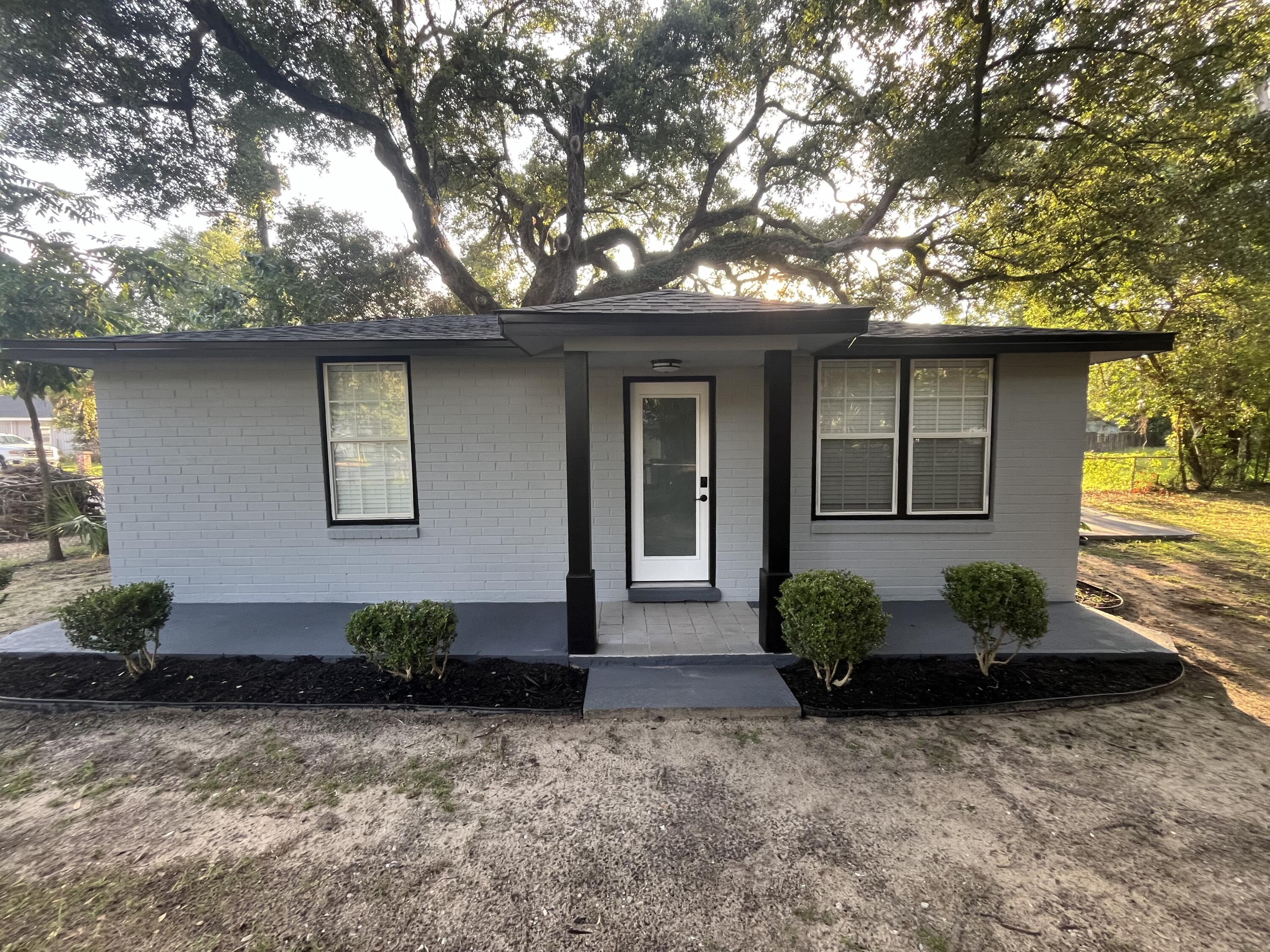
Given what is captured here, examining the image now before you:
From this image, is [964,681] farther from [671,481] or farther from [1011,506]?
[671,481]

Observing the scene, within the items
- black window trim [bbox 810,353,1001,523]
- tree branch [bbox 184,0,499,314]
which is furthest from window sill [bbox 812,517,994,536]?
tree branch [bbox 184,0,499,314]

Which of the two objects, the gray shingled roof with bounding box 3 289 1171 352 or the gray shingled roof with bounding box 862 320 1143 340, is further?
the gray shingled roof with bounding box 862 320 1143 340

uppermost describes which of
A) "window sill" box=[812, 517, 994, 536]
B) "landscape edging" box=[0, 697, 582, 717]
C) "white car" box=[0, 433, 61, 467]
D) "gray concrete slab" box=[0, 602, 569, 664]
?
"white car" box=[0, 433, 61, 467]

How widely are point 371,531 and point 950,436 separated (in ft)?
19.0

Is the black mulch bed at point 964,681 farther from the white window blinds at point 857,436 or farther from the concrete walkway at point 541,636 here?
the white window blinds at point 857,436

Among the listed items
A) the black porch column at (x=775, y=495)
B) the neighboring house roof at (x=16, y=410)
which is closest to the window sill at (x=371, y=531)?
the black porch column at (x=775, y=495)

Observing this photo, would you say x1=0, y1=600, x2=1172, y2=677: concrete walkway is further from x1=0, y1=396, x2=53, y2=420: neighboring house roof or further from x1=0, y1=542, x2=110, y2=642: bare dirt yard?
x1=0, y1=396, x2=53, y2=420: neighboring house roof

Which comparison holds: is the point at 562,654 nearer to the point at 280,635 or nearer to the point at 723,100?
the point at 280,635

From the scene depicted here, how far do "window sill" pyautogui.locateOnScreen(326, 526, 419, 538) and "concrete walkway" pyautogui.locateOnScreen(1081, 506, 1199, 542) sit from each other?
9.79 m

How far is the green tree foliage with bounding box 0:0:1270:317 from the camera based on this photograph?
666 centimetres

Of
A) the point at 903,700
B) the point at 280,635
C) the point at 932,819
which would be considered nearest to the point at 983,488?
the point at 903,700

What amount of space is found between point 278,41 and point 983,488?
1166 cm

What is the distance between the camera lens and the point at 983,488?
5.16 m

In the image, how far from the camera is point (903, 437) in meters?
5.13
